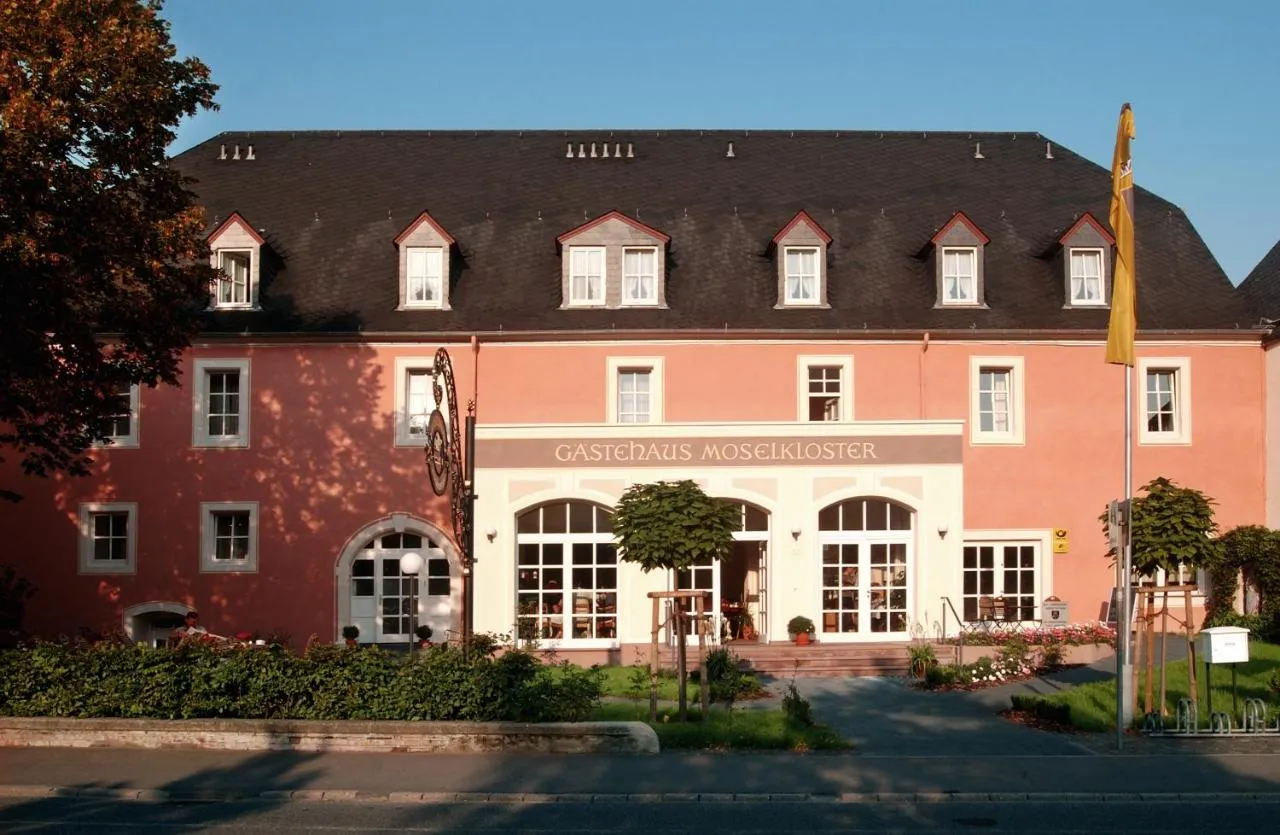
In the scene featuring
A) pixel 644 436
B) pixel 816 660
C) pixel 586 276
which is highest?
pixel 586 276

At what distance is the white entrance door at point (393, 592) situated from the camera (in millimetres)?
27141

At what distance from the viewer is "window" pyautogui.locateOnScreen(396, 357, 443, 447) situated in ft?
90.0

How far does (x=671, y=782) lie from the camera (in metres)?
13.8

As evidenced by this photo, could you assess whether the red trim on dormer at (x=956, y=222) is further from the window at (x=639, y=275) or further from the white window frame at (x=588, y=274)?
the white window frame at (x=588, y=274)

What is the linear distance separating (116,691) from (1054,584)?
19.1m

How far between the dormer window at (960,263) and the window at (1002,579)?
213 inches

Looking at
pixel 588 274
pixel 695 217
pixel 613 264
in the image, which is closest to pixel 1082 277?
pixel 695 217

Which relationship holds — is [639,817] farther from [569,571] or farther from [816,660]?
[569,571]

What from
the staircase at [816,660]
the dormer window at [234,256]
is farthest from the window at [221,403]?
the staircase at [816,660]

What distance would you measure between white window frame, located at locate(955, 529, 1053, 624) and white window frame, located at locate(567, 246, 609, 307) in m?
9.35

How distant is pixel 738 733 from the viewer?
15789 millimetres

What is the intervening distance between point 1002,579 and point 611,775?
1573 cm

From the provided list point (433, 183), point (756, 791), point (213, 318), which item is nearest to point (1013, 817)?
point (756, 791)

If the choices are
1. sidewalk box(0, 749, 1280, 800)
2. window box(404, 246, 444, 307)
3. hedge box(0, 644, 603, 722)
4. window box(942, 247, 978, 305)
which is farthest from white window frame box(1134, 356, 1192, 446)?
hedge box(0, 644, 603, 722)
